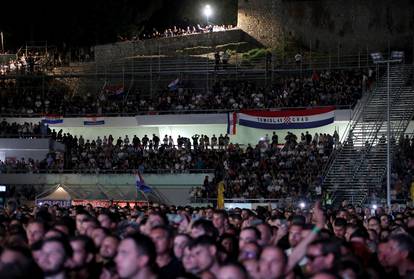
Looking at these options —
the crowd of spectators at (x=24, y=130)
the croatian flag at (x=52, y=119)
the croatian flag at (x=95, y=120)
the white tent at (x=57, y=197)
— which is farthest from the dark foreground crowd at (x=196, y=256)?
the croatian flag at (x=52, y=119)

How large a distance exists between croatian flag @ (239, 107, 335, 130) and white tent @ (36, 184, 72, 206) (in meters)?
10.2

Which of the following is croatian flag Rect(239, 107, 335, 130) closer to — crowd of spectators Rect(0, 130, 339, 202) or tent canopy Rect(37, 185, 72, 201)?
crowd of spectators Rect(0, 130, 339, 202)

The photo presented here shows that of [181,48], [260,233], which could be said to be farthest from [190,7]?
[260,233]

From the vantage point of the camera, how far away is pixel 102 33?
6084 cm

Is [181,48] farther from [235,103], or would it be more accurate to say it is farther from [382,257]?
[382,257]

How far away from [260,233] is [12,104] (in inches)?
1506

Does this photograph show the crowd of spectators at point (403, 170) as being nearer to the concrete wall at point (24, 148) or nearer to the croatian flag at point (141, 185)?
the croatian flag at point (141, 185)

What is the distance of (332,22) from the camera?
5384 centimetres

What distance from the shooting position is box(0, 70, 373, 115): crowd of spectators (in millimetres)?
43594

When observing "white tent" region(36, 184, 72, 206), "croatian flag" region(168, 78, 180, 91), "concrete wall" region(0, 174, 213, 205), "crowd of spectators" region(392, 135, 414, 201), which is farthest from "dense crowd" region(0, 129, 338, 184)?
"white tent" region(36, 184, 72, 206)

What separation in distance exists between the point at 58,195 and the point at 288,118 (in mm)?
12350

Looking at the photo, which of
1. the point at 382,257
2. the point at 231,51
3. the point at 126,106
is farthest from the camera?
the point at 231,51

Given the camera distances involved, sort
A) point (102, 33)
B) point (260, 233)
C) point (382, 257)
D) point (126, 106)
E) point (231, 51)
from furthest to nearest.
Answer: point (102, 33) → point (231, 51) → point (126, 106) → point (260, 233) → point (382, 257)

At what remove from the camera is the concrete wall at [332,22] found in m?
52.1
